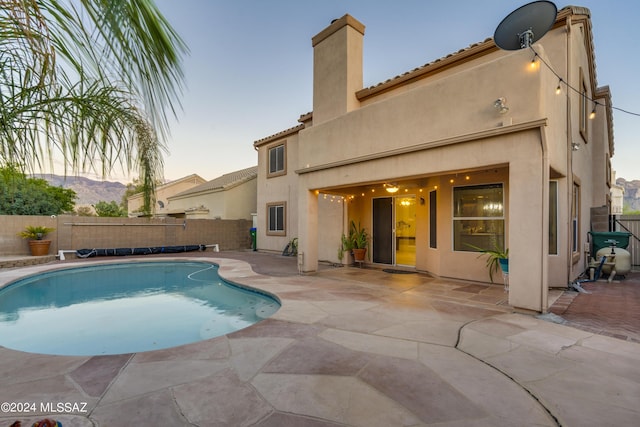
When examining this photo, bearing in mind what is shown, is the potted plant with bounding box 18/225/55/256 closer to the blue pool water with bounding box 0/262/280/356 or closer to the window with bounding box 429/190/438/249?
the blue pool water with bounding box 0/262/280/356

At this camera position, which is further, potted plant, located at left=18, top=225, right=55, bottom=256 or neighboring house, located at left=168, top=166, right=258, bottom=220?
neighboring house, located at left=168, top=166, right=258, bottom=220

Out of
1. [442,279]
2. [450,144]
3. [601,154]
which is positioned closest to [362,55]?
[450,144]

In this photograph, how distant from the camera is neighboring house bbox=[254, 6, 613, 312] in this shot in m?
5.26

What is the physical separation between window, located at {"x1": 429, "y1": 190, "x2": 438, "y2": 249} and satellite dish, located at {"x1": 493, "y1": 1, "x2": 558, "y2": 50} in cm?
435

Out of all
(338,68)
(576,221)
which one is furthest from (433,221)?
(338,68)

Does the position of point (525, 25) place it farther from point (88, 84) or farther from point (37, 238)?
point (37, 238)

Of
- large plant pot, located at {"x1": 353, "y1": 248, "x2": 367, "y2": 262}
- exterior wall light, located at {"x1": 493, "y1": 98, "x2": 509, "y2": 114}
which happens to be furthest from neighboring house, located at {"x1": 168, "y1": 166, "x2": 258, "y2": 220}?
exterior wall light, located at {"x1": 493, "y1": 98, "x2": 509, "y2": 114}

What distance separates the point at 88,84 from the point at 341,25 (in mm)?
10138

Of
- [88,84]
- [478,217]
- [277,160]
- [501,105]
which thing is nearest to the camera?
[88,84]

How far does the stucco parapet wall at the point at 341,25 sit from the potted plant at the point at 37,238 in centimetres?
1402

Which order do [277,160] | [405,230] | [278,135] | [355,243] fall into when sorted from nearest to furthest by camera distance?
[405,230] → [355,243] → [278,135] → [277,160]

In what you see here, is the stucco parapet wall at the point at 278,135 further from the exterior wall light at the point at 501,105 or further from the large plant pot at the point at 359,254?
the exterior wall light at the point at 501,105

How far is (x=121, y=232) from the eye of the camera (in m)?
15.5

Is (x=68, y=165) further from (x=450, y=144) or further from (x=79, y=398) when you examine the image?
(x=450, y=144)
